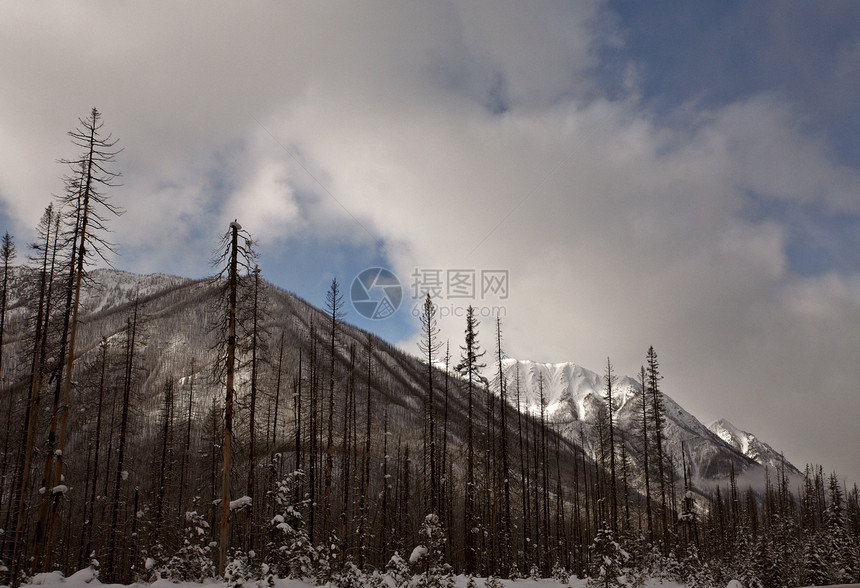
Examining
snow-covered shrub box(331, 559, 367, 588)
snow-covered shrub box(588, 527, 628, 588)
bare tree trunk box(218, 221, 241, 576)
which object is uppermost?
bare tree trunk box(218, 221, 241, 576)

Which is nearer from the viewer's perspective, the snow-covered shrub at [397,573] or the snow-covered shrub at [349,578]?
the snow-covered shrub at [397,573]

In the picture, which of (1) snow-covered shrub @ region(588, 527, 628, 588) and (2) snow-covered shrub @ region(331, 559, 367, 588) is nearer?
(2) snow-covered shrub @ region(331, 559, 367, 588)

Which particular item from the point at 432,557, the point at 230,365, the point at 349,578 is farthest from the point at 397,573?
the point at 230,365

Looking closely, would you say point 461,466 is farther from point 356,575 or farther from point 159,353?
point 159,353

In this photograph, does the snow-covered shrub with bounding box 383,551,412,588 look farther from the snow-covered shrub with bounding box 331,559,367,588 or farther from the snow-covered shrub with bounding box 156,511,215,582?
the snow-covered shrub with bounding box 156,511,215,582

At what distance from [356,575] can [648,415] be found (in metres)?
30.8

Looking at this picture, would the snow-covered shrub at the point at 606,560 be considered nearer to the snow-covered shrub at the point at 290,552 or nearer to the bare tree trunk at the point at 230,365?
the snow-covered shrub at the point at 290,552

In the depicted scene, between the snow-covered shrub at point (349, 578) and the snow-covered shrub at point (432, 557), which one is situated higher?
the snow-covered shrub at point (432, 557)

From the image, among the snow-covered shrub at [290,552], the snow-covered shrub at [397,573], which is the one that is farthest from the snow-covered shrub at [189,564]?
the snow-covered shrub at [397,573]

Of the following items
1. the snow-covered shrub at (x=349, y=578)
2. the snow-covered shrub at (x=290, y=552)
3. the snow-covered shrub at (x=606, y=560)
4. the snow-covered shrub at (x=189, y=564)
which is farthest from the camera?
the snow-covered shrub at (x=606, y=560)

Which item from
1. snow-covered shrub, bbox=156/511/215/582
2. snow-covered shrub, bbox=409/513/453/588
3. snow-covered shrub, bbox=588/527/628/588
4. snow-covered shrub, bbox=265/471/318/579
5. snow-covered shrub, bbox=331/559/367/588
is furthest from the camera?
snow-covered shrub, bbox=588/527/628/588

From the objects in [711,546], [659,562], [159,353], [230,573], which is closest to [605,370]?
[659,562]

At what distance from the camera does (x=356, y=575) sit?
721 inches

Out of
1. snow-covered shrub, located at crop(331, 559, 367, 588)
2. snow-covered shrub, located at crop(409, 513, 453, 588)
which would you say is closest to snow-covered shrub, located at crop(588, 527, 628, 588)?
snow-covered shrub, located at crop(409, 513, 453, 588)
